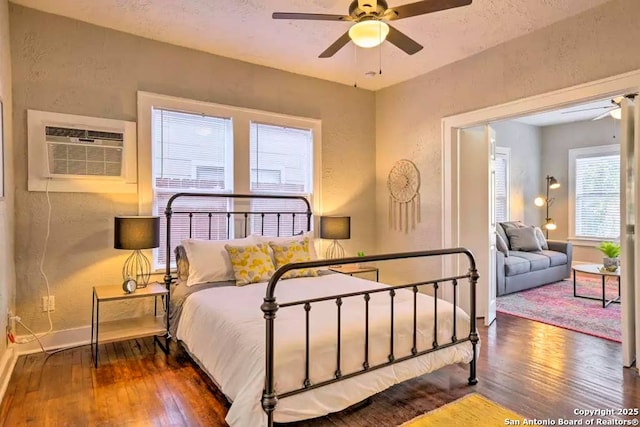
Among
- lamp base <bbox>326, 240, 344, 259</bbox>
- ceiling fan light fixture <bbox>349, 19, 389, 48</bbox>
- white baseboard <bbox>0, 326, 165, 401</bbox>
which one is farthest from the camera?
lamp base <bbox>326, 240, 344, 259</bbox>

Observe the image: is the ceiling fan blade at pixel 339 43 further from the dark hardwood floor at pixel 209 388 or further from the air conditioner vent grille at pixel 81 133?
the dark hardwood floor at pixel 209 388

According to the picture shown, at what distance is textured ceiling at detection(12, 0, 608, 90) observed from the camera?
2963 mm

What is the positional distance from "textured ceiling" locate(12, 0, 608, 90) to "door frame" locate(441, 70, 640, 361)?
603 millimetres

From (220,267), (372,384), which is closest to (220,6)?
(220,267)

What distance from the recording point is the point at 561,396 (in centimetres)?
241

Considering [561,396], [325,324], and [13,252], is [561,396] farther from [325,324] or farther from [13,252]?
[13,252]

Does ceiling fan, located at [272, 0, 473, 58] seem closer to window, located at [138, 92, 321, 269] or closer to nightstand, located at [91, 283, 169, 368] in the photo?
window, located at [138, 92, 321, 269]

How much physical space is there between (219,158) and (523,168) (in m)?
6.03

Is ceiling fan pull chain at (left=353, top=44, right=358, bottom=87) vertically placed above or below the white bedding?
above

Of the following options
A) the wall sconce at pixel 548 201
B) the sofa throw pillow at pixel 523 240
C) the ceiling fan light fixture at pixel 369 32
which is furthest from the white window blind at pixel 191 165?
the wall sconce at pixel 548 201

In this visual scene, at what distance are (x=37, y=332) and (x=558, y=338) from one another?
4514 mm

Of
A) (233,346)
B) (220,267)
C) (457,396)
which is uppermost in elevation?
(220,267)

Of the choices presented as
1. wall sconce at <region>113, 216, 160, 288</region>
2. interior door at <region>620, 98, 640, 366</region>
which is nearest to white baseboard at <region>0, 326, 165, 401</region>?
wall sconce at <region>113, 216, 160, 288</region>

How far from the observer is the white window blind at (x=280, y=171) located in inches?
165
